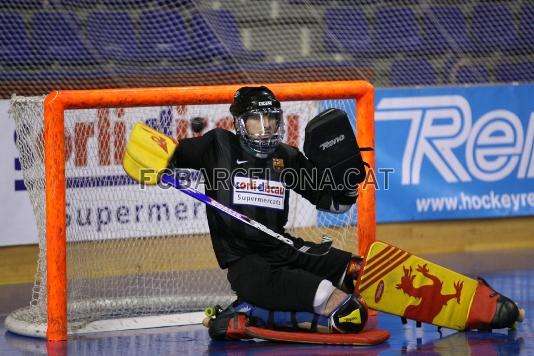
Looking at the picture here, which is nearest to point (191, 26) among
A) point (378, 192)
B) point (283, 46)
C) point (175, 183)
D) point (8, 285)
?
point (283, 46)

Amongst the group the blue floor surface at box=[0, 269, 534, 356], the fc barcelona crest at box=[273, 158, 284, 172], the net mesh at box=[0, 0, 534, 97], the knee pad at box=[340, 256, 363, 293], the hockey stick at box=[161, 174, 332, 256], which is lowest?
the blue floor surface at box=[0, 269, 534, 356]

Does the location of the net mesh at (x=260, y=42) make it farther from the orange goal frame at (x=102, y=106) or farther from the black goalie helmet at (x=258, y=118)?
the black goalie helmet at (x=258, y=118)

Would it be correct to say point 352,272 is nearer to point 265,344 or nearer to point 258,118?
point 265,344

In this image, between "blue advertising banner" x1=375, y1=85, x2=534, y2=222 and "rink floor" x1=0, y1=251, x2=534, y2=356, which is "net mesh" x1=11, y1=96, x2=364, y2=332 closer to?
"rink floor" x1=0, y1=251, x2=534, y2=356

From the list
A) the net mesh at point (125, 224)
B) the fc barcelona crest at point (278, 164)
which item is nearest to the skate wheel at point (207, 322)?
the net mesh at point (125, 224)

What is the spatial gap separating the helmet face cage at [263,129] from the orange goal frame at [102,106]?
46cm

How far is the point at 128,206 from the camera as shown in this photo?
571 centimetres

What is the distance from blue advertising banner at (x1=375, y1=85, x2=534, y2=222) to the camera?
693 cm

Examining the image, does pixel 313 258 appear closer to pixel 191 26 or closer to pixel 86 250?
pixel 86 250

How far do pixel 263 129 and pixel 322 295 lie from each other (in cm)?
75

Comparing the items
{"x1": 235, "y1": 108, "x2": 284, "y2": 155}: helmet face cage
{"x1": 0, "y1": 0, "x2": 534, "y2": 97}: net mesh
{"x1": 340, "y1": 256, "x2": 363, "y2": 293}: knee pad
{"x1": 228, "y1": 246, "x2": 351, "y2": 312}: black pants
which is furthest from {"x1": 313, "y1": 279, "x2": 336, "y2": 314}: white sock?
{"x1": 0, "y1": 0, "x2": 534, "y2": 97}: net mesh

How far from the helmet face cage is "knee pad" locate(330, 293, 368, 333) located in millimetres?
760

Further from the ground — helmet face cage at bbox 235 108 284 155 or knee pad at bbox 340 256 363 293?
helmet face cage at bbox 235 108 284 155

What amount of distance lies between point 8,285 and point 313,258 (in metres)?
2.38
